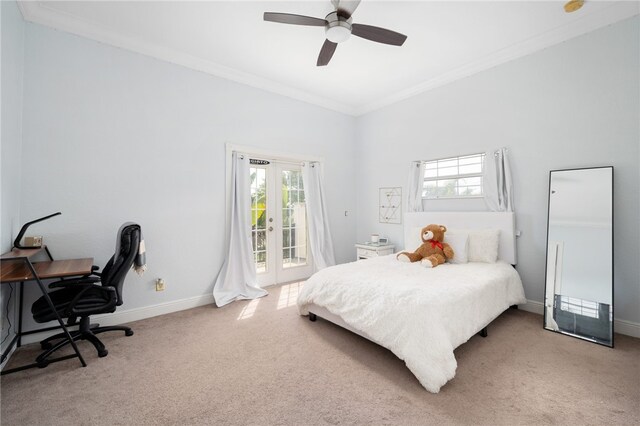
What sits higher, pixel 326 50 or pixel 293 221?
pixel 326 50

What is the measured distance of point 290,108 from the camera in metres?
4.42

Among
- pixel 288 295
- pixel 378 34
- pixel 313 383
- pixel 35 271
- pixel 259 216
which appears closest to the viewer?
pixel 313 383

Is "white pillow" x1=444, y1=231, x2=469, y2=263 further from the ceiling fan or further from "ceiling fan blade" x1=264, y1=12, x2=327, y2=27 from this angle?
"ceiling fan blade" x1=264, y1=12, x2=327, y2=27

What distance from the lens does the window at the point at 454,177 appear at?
12.1 ft

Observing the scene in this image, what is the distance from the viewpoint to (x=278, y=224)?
4.44m

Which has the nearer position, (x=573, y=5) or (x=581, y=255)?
(x=573, y=5)

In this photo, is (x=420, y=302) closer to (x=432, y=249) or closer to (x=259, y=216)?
(x=432, y=249)

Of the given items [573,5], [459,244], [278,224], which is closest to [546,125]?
[573,5]

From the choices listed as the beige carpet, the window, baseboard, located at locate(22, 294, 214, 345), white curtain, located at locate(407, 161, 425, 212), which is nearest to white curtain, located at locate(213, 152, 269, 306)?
baseboard, located at locate(22, 294, 214, 345)

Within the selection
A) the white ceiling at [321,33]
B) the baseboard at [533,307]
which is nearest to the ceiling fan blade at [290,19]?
the white ceiling at [321,33]

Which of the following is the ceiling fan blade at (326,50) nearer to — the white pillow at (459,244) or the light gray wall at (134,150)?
the light gray wall at (134,150)

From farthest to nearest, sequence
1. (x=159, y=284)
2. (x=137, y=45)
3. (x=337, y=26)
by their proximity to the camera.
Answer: (x=159, y=284) < (x=137, y=45) < (x=337, y=26)

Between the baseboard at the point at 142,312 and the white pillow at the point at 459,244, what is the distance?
3.10 m

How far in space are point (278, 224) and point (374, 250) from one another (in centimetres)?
158
